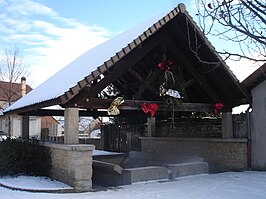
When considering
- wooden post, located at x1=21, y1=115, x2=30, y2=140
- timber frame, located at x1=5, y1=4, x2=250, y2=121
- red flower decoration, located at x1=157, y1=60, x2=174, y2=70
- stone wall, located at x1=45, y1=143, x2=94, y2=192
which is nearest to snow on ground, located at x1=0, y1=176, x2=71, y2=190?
stone wall, located at x1=45, y1=143, x2=94, y2=192

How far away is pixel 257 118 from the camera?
12.5 metres

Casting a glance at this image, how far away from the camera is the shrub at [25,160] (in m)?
10.6

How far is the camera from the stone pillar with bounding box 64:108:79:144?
9523 mm

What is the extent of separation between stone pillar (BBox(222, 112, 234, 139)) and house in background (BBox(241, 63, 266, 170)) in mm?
784

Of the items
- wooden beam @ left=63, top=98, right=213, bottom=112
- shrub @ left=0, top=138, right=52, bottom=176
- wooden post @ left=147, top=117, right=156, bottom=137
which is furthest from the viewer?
wooden post @ left=147, top=117, right=156, bottom=137

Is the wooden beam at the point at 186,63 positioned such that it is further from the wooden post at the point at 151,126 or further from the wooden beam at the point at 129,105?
the wooden post at the point at 151,126

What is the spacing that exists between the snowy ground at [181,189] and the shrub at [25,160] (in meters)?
0.48

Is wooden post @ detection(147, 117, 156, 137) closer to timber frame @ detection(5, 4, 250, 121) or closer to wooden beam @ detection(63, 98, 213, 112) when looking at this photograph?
timber frame @ detection(5, 4, 250, 121)

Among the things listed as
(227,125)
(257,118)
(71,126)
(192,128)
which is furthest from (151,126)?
(71,126)

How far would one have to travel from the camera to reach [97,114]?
1553cm

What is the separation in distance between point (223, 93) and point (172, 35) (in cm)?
320

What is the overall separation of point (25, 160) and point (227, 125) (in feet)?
24.0

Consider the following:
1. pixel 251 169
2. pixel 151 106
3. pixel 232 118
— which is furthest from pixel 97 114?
pixel 251 169

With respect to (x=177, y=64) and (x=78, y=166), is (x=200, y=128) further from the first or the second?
(x=78, y=166)
